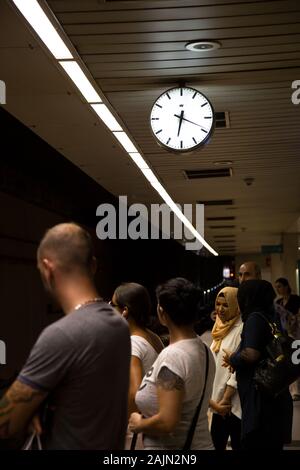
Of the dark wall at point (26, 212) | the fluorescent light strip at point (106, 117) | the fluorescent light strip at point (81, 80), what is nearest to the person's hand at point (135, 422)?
the fluorescent light strip at point (81, 80)

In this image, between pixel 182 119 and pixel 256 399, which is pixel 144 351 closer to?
pixel 256 399

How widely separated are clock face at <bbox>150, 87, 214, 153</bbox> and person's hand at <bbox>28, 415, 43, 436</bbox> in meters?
3.86

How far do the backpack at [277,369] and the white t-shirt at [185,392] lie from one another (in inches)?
41.4

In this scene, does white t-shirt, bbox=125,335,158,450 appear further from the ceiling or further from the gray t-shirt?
the ceiling

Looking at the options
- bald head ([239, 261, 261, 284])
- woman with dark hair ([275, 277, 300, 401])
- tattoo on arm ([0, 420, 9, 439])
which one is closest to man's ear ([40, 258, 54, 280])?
tattoo on arm ([0, 420, 9, 439])

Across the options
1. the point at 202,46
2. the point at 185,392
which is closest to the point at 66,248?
the point at 185,392

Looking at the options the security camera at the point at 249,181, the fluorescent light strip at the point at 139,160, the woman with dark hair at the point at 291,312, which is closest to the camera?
the fluorescent light strip at the point at 139,160

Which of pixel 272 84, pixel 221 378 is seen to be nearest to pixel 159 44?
pixel 272 84

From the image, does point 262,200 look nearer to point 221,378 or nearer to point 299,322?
point 299,322

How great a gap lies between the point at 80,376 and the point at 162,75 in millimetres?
3872

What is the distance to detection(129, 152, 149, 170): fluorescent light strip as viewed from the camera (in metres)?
8.45

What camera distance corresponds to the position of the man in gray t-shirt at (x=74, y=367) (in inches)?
78.5

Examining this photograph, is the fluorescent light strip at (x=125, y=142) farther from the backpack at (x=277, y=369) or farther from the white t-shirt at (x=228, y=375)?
→ the backpack at (x=277, y=369)

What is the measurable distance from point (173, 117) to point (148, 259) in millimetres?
14238
